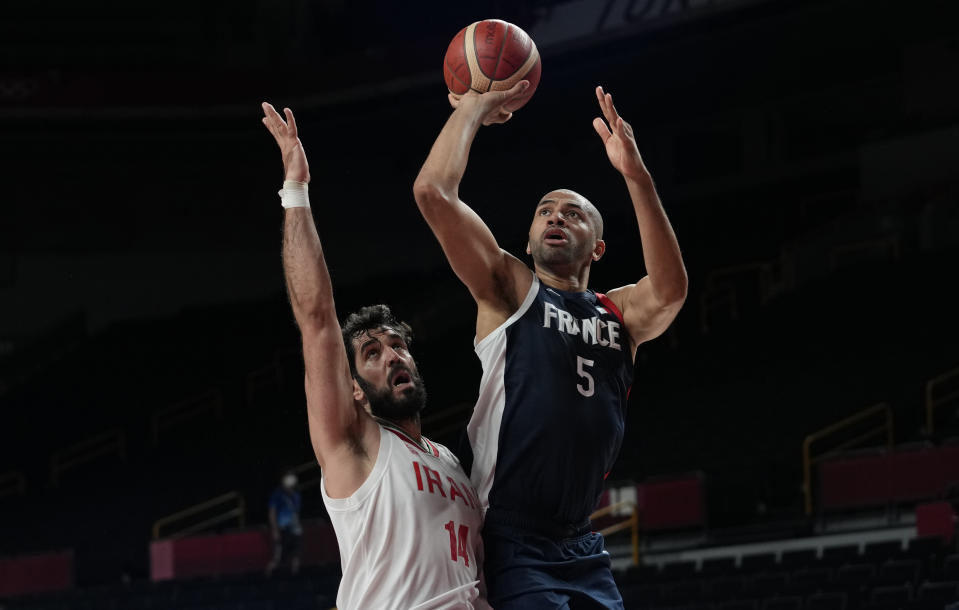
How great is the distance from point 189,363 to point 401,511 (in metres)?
20.2

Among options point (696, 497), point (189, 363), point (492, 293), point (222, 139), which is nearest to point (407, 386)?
point (492, 293)

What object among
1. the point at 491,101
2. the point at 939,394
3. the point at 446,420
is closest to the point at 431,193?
the point at 491,101

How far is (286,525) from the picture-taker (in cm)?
1606

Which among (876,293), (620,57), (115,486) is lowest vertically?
(115,486)

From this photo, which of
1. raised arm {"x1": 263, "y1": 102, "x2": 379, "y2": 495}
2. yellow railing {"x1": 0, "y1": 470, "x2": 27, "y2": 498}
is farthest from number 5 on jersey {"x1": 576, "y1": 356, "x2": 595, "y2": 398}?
yellow railing {"x1": 0, "y1": 470, "x2": 27, "y2": 498}

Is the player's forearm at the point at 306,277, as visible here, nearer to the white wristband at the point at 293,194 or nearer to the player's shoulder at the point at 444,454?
the white wristband at the point at 293,194

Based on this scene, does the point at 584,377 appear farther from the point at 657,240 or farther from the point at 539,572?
the point at 539,572

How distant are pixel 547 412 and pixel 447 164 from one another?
0.96 metres

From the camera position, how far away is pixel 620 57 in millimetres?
22250

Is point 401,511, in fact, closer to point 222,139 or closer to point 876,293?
point 876,293

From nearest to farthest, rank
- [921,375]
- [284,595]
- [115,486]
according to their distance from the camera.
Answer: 1. [284,595]
2. [921,375]
3. [115,486]

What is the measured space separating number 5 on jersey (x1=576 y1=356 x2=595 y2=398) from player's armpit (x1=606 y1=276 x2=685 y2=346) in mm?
337

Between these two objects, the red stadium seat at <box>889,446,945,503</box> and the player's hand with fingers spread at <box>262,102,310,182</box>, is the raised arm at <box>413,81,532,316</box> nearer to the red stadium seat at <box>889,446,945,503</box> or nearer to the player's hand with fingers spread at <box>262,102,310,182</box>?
the player's hand with fingers spread at <box>262,102,310,182</box>

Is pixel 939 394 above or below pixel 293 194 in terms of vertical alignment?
above
